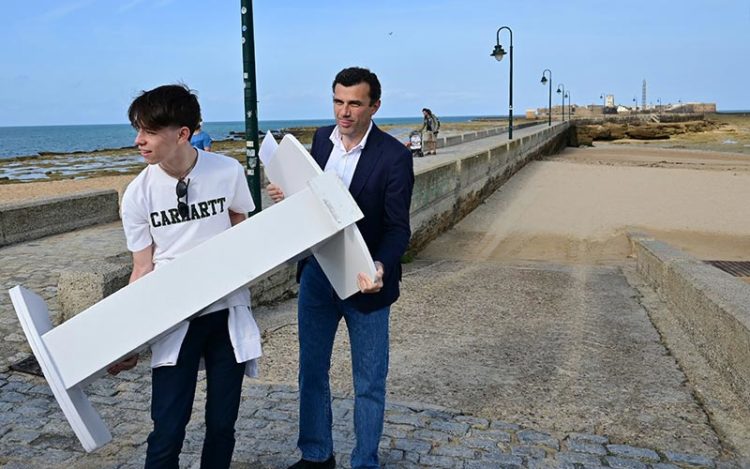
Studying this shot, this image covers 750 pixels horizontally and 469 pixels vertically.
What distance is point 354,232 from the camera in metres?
2.55

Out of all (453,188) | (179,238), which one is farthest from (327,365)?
(453,188)

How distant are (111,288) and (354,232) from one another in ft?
10.5

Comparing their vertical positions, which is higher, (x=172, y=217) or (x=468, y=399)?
(x=172, y=217)

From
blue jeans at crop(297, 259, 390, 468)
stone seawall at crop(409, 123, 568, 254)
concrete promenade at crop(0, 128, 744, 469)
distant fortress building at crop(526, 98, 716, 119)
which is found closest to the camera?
blue jeans at crop(297, 259, 390, 468)

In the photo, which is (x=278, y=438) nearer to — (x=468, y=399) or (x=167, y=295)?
(x=468, y=399)

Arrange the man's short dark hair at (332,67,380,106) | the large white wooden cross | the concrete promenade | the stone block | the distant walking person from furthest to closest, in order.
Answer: the distant walking person → the stone block → the concrete promenade → the man's short dark hair at (332,67,380,106) → the large white wooden cross

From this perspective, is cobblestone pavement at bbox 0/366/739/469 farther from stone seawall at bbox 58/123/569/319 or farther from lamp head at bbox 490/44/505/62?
lamp head at bbox 490/44/505/62

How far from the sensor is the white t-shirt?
2627mm

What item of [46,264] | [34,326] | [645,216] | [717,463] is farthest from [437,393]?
[645,216]

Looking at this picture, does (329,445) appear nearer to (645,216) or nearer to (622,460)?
(622,460)

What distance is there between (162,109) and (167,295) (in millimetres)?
660

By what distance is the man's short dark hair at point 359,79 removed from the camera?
119 inches

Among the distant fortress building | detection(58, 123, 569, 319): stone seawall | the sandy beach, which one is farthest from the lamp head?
the distant fortress building

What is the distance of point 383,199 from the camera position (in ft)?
10.0
